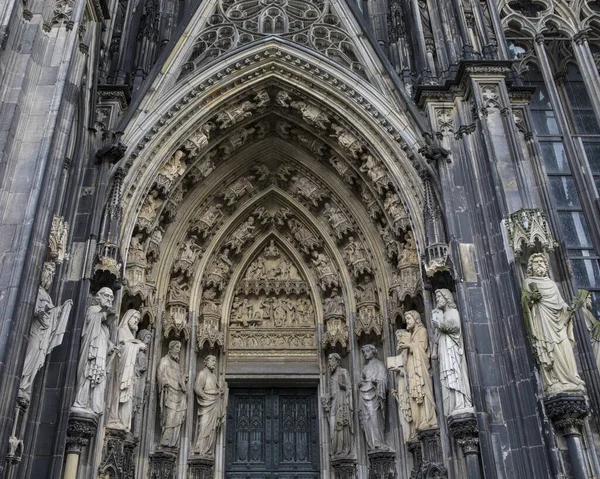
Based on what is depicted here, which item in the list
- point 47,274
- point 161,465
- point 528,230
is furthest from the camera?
point 161,465

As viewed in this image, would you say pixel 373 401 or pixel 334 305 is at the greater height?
pixel 334 305

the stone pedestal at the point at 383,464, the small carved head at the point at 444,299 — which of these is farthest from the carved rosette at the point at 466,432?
the stone pedestal at the point at 383,464

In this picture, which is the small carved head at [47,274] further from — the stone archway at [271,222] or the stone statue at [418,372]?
the stone statue at [418,372]

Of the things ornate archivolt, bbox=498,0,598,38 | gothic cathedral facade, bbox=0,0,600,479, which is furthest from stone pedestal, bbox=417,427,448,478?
ornate archivolt, bbox=498,0,598,38

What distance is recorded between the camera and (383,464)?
10.3 metres

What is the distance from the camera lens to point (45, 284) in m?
7.69

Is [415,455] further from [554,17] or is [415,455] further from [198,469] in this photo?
[554,17]

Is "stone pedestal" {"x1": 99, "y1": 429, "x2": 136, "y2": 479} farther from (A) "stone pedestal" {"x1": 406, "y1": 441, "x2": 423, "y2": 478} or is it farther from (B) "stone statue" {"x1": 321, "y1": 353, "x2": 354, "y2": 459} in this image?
(A) "stone pedestal" {"x1": 406, "y1": 441, "x2": 423, "y2": 478}

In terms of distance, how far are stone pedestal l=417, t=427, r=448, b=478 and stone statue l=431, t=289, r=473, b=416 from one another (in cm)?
82

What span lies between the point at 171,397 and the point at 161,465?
1064mm

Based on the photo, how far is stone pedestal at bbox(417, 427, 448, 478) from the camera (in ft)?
29.8

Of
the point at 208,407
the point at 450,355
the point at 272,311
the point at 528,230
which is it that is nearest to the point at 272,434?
the point at 208,407

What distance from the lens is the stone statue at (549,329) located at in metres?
7.53

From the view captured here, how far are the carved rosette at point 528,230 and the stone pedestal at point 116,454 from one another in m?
5.96
